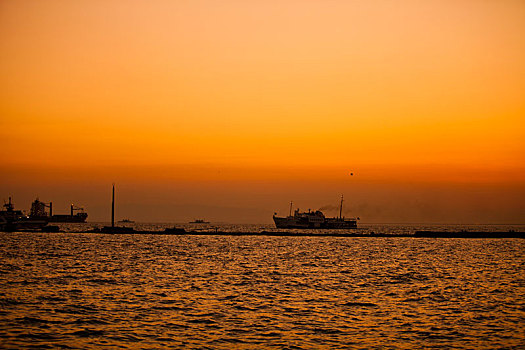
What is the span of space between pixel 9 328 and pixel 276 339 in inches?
523

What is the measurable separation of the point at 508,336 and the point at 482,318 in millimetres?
4800

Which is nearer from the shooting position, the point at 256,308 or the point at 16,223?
the point at 256,308

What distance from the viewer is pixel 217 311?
33.2 m

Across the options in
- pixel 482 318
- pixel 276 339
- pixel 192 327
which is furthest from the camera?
pixel 482 318

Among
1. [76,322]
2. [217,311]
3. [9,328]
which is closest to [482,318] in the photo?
[217,311]

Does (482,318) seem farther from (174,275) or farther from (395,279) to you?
(174,275)

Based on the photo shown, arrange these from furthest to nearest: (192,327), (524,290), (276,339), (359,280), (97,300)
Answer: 1. (359,280)
2. (524,290)
3. (97,300)
4. (192,327)
5. (276,339)

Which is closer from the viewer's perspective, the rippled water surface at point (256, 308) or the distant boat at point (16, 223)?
the rippled water surface at point (256, 308)

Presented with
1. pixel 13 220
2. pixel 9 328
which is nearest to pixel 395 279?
pixel 9 328

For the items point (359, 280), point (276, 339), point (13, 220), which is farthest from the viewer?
point (13, 220)

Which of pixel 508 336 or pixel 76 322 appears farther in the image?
pixel 76 322

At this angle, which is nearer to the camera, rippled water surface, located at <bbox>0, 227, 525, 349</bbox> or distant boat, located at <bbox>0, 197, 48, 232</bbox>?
rippled water surface, located at <bbox>0, 227, 525, 349</bbox>

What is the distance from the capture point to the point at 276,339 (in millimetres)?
26203

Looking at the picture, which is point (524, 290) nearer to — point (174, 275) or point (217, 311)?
point (217, 311)
